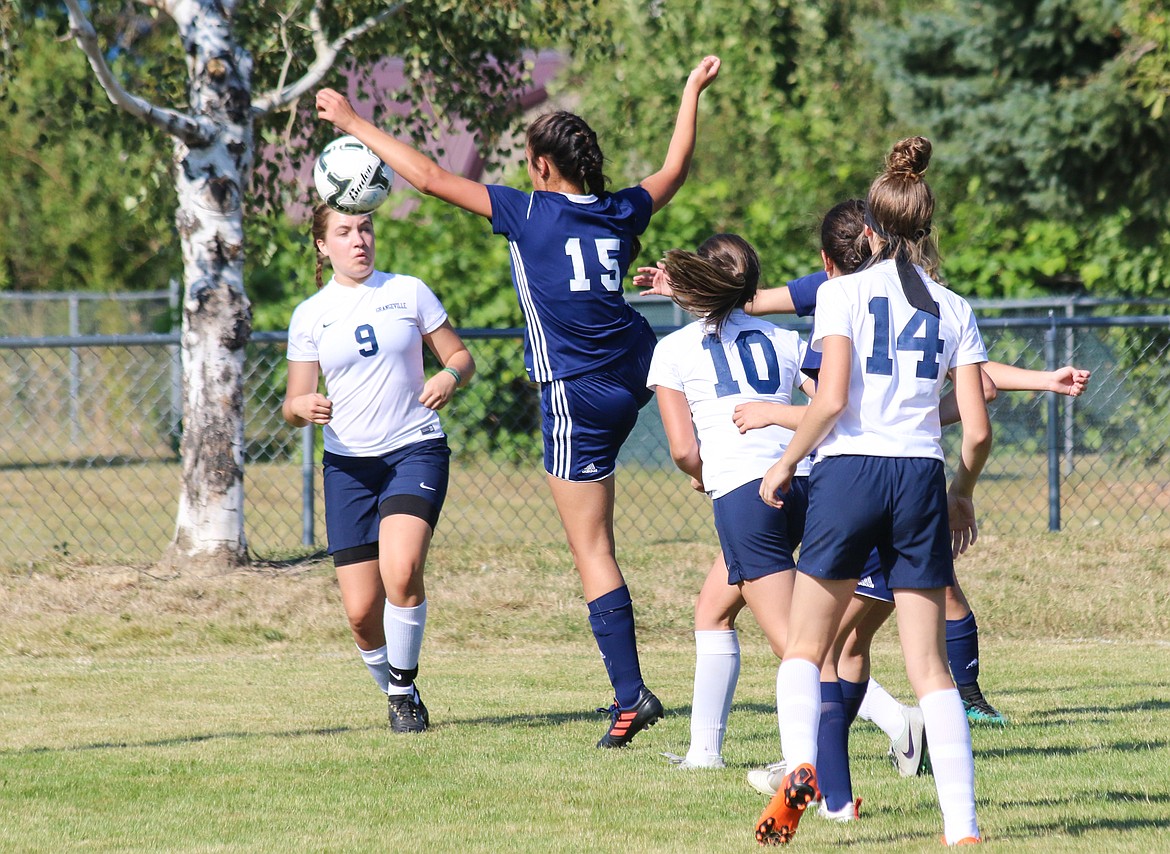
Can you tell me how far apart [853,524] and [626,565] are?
221 inches

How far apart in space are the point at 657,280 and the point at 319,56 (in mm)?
5429

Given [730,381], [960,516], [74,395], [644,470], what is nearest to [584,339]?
[730,381]

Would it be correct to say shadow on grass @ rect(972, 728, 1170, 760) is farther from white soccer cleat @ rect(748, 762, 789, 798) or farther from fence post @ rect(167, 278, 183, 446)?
fence post @ rect(167, 278, 183, 446)

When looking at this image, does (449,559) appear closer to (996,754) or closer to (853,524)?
(996,754)

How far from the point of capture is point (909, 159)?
4141 millimetres

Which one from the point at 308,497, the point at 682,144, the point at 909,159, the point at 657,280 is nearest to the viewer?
the point at 909,159

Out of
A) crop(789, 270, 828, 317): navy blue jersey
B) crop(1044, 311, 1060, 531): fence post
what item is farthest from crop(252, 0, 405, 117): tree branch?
crop(789, 270, 828, 317): navy blue jersey

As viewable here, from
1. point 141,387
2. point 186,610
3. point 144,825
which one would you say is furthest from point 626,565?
point 141,387

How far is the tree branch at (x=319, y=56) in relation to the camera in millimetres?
9430

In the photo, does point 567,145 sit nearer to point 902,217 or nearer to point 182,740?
point 902,217

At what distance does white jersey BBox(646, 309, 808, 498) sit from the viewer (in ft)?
15.1

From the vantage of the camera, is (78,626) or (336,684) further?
(78,626)

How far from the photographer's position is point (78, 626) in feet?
26.9

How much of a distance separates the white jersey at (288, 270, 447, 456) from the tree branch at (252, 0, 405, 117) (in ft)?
12.9
